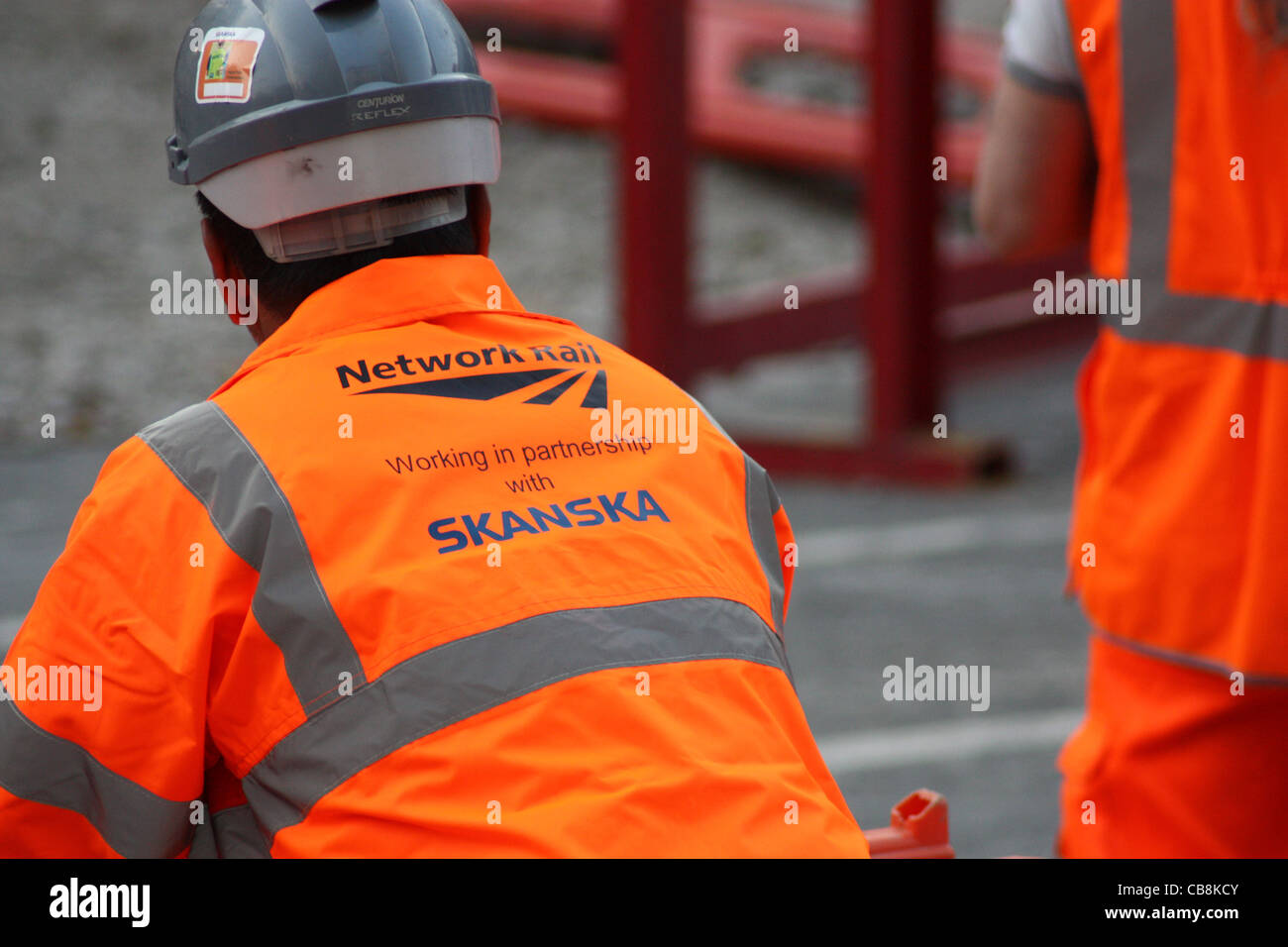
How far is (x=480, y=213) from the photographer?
2.13m

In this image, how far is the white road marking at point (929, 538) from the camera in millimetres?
6957

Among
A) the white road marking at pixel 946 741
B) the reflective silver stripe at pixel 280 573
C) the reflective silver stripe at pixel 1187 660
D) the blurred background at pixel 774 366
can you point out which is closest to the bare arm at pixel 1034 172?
the reflective silver stripe at pixel 1187 660

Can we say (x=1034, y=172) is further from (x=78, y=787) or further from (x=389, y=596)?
(x=78, y=787)

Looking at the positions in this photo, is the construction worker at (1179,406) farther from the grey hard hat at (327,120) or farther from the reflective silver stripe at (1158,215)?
the grey hard hat at (327,120)

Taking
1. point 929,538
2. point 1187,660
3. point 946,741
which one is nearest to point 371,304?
point 1187,660

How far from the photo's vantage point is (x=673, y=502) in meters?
1.87

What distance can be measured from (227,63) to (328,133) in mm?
154

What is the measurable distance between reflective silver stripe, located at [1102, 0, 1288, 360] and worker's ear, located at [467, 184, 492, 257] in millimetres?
803

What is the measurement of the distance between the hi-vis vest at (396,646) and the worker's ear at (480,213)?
28cm

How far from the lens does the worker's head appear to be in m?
1.94

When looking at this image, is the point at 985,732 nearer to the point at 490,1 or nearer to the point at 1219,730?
the point at 1219,730

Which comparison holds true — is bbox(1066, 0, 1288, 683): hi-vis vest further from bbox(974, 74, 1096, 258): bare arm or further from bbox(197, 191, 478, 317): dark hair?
bbox(197, 191, 478, 317): dark hair

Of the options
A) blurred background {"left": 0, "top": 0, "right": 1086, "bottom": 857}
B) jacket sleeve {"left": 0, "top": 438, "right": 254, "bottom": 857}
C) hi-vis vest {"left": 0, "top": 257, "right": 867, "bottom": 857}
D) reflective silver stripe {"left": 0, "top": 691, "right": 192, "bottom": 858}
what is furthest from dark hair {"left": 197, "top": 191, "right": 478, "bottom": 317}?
reflective silver stripe {"left": 0, "top": 691, "right": 192, "bottom": 858}

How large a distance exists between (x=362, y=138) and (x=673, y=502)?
1.61 feet
